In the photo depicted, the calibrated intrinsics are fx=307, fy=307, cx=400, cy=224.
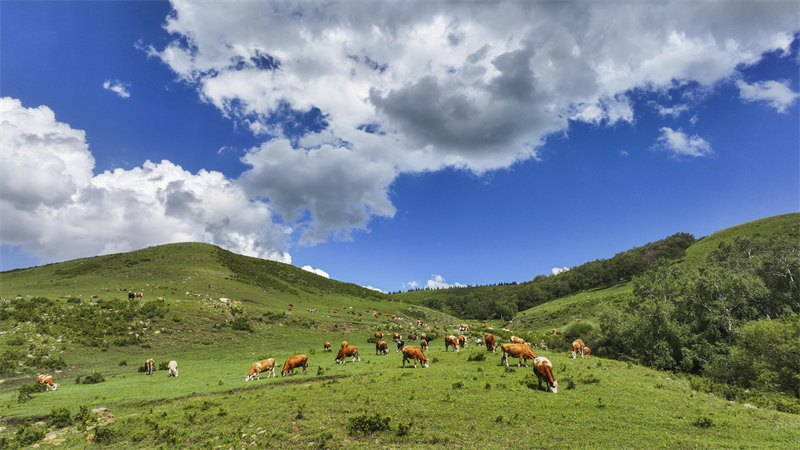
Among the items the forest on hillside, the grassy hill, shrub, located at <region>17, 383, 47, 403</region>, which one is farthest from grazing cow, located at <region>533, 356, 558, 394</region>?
the forest on hillside

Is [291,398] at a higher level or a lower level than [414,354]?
lower

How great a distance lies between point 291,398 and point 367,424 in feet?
22.9

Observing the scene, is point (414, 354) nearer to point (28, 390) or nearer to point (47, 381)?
point (28, 390)

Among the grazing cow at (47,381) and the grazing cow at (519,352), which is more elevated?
the grazing cow at (47,381)

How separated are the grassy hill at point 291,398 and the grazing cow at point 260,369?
1265 mm

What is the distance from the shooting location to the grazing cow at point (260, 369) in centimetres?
2489

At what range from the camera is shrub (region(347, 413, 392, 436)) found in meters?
13.6

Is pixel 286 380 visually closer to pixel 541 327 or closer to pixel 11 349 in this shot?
pixel 11 349

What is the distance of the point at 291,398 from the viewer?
18422 mm

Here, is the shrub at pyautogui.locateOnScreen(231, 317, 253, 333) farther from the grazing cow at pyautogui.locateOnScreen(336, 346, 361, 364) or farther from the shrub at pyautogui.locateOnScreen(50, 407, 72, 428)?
the shrub at pyautogui.locateOnScreen(50, 407, 72, 428)

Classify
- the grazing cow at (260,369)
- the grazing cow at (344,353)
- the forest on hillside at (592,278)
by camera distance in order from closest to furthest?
the grazing cow at (260,369) < the grazing cow at (344,353) < the forest on hillside at (592,278)

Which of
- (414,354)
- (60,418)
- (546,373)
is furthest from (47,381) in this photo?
(546,373)

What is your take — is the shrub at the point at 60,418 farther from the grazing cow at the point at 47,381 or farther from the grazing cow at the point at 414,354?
the grazing cow at the point at 414,354

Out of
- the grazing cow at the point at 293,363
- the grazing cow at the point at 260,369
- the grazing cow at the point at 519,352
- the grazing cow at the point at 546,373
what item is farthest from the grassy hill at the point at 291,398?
the grazing cow at the point at 519,352
